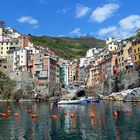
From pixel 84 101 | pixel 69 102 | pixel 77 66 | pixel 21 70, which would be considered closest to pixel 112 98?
pixel 84 101

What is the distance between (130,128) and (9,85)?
99.8 meters

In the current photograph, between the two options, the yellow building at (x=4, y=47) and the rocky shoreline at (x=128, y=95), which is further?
the yellow building at (x=4, y=47)

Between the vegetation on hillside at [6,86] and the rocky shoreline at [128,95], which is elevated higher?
the vegetation on hillside at [6,86]

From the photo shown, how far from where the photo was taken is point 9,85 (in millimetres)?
139750

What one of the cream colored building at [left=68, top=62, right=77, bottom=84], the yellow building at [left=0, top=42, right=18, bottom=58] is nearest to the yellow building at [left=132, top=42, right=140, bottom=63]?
the yellow building at [left=0, top=42, right=18, bottom=58]

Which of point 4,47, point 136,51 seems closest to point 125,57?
point 136,51

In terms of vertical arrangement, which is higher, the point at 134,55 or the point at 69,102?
the point at 134,55

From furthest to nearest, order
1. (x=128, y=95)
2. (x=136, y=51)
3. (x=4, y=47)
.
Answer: (x=4, y=47) → (x=136, y=51) → (x=128, y=95)

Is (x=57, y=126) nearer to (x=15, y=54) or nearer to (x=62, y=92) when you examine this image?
(x=62, y=92)

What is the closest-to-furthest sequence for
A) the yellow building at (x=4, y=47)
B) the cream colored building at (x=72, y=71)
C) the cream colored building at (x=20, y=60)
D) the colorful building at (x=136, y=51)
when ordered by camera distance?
the colorful building at (x=136, y=51) < the cream colored building at (x=20, y=60) < the yellow building at (x=4, y=47) < the cream colored building at (x=72, y=71)

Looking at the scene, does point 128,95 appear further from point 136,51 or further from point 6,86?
point 6,86

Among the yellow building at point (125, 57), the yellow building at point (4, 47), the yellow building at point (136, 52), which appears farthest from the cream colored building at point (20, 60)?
the yellow building at point (136, 52)

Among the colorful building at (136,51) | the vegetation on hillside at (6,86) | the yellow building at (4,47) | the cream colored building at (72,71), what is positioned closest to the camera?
the colorful building at (136,51)

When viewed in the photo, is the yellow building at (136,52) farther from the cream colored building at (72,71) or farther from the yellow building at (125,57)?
the cream colored building at (72,71)
